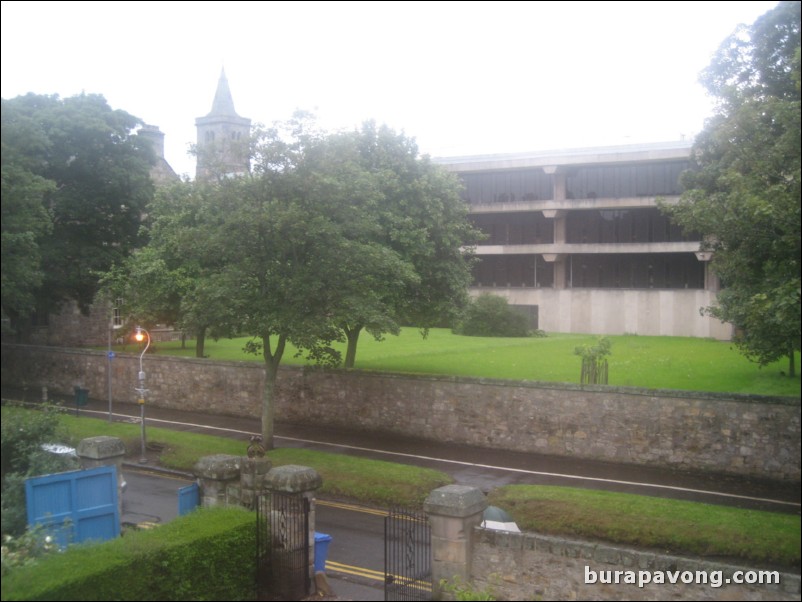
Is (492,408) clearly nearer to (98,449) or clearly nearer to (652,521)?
(652,521)

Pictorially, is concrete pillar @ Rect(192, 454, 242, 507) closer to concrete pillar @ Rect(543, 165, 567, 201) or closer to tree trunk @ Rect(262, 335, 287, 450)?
tree trunk @ Rect(262, 335, 287, 450)

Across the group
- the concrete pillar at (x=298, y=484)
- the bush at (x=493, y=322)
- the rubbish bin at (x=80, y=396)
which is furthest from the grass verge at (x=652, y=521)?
the bush at (x=493, y=322)

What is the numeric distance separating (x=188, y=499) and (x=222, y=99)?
283 feet

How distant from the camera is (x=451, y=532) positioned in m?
12.5

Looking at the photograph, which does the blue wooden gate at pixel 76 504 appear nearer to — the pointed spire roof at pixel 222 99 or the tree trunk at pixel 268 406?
the tree trunk at pixel 268 406

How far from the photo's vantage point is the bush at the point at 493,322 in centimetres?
4756

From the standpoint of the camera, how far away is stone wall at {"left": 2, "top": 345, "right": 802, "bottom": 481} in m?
20.0

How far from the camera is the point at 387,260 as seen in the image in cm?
2411

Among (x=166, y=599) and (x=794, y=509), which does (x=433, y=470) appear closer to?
(x=794, y=509)

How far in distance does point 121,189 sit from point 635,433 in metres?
16.8

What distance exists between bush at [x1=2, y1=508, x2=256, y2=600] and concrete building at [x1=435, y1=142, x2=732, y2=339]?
39912 mm

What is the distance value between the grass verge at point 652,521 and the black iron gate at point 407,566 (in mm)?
3348

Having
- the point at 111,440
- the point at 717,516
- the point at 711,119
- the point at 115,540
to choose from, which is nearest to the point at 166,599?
the point at 115,540

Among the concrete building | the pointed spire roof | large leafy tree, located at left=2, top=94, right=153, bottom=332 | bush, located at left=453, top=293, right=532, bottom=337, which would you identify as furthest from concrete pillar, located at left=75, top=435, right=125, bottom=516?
the pointed spire roof
